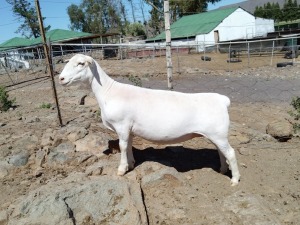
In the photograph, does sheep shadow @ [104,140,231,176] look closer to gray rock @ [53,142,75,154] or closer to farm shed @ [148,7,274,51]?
gray rock @ [53,142,75,154]

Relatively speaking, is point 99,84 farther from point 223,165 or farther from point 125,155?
point 223,165

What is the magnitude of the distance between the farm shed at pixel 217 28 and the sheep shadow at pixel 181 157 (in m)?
28.1

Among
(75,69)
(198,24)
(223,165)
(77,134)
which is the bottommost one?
(223,165)

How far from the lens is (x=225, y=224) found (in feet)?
11.1

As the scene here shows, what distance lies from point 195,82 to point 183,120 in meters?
11.0

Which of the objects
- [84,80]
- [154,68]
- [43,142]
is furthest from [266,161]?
[154,68]

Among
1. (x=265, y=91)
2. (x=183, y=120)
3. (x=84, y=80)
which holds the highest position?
(x=84, y=80)

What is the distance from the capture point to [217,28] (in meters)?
35.1

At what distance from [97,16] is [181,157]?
226 ft

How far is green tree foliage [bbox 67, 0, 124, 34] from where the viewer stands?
6444cm

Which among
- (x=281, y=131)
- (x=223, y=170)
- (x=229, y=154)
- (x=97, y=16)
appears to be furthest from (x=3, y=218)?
(x=97, y=16)

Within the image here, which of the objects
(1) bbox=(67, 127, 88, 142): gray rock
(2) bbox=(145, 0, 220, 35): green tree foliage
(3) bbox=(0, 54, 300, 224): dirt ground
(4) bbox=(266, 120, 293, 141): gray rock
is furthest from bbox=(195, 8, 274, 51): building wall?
(1) bbox=(67, 127, 88, 142): gray rock

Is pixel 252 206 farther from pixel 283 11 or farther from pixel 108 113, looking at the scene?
pixel 283 11

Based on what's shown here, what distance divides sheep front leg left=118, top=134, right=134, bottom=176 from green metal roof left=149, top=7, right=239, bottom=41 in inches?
1232
